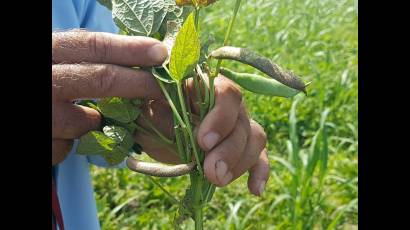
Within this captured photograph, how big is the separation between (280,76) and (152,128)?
20cm

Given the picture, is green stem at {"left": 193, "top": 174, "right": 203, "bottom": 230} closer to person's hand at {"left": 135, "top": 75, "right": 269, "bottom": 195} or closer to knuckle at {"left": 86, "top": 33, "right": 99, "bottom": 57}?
person's hand at {"left": 135, "top": 75, "right": 269, "bottom": 195}

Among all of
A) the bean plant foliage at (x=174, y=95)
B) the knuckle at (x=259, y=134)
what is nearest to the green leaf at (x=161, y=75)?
the bean plant foliage at (x=174, y=95)

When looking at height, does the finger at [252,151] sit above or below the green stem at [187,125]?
below

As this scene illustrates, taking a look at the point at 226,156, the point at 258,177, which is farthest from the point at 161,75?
the point at 258,177

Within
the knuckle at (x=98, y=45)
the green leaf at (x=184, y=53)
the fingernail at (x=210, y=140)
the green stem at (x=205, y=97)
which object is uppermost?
the green leaf at (x=184, y=53)

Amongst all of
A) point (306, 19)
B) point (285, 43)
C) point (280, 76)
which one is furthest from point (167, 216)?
point (306, 19)

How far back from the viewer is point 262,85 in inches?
29.9

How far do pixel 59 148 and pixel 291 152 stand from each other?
5.62ft

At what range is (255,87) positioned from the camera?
77cm

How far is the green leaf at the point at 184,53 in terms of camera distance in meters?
0.67

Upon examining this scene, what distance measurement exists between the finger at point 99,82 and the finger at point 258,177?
0.23 meters

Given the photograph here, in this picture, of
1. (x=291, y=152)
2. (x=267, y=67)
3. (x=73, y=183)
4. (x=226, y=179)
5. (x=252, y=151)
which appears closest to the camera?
(x=267, y=67)

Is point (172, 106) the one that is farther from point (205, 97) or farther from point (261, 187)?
point (261, 187)

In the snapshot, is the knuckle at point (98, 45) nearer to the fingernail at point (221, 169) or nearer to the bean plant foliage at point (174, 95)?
the bean plant foliage at point (174, 95)
